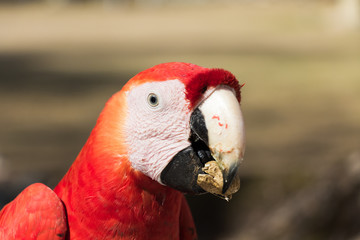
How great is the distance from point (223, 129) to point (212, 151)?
69 mm

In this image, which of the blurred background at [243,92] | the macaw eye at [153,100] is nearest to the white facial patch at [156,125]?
the macaw eye at [153,100]

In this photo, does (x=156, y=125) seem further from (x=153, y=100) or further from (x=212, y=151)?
(x=212, y=151)

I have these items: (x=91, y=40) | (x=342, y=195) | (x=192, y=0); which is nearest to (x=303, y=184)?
(x=342, y=195)

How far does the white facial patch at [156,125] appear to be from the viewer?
4.25 feet

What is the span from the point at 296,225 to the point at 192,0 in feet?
54.7

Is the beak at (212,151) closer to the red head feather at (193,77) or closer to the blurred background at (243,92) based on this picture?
the red head feather at (193,77)

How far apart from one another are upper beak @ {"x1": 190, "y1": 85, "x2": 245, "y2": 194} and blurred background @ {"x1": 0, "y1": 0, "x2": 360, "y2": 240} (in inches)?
68.7

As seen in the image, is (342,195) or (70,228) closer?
(70,228)

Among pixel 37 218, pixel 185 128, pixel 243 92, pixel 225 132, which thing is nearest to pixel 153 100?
pixel 185 128

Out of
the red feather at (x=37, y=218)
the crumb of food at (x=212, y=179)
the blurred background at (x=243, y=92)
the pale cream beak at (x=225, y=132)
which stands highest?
the pale cream beak at (x=225, y=132)

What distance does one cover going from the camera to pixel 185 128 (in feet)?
4.25

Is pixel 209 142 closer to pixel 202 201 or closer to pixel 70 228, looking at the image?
pixel 70 228

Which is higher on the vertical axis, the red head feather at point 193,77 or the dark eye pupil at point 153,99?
the red head feather at point 193,77

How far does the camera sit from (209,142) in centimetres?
126
